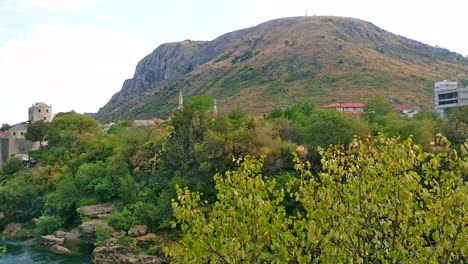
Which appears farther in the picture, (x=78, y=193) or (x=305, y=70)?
(x=305, y=70)

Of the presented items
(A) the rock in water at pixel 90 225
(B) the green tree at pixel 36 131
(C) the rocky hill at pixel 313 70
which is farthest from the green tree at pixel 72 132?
(C) the rocky hill at pixel 313 70

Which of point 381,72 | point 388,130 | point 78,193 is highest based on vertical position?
point 381,72

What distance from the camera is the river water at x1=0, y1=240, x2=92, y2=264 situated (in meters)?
34.8

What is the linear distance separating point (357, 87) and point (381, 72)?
1162 cm

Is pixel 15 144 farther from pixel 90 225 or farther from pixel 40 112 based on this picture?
pixel 90 225

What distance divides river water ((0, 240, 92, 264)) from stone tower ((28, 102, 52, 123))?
173 ft

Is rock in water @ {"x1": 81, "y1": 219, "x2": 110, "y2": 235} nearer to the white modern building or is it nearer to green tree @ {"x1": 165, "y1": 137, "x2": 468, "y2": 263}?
green tree @ {"x1": 165, "y1": 137, "x2": 468, "y2": 263}

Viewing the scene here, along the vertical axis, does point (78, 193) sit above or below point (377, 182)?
below

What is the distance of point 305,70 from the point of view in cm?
11744

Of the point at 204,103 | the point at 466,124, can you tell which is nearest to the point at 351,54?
the point at 204,103

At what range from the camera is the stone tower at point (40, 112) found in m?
89.4

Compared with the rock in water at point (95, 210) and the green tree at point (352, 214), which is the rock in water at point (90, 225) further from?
the green tree at point (352, 214)

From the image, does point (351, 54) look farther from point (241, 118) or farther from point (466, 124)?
point (466, 124)

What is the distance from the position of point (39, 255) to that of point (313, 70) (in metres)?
90.0
